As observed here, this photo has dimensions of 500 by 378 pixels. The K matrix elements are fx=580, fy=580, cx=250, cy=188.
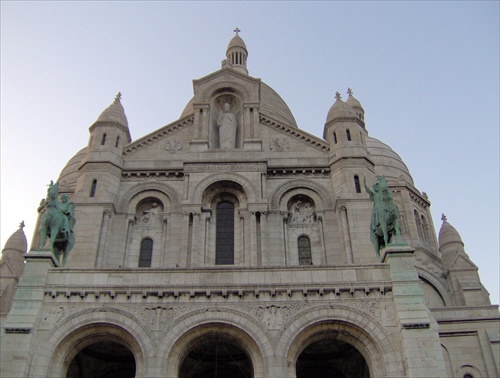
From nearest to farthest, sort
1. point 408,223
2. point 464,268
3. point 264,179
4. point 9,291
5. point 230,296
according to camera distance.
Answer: point 230,296, point 264,179, point 9,291, point 464,268, point 408,223

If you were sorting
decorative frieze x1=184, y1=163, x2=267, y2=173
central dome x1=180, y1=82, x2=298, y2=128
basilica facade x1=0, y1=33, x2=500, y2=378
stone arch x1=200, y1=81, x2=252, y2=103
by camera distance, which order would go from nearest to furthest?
basilica facade x1=0, y1=33, x2=500, y2=378 < decorative frieze x1=184, y1=163, x2=267, y2=173 < stone arch x1=200, y1=81, x2=252, y2=103 < central dome x1=180, y1=82, x2=298, y2=128

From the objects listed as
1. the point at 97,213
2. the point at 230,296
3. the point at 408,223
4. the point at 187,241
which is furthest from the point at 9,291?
the point at 408,223

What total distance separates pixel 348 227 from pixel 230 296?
9036 millimetres

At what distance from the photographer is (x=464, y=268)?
114 feet

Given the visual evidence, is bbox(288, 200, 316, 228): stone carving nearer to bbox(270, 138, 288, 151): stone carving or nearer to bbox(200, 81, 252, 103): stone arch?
bbox(270, 138, 288, 151): stone carving

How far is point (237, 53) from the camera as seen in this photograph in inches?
2186

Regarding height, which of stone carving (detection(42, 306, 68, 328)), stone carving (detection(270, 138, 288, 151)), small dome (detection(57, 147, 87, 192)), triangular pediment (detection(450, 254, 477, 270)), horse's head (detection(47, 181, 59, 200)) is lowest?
stone carving (detection(42, 306, 68, 328))

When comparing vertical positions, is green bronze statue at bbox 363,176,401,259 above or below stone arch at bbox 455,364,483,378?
above

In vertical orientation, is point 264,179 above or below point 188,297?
above

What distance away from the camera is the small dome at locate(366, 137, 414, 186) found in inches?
1690

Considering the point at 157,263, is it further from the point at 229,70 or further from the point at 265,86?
the point at 265,86

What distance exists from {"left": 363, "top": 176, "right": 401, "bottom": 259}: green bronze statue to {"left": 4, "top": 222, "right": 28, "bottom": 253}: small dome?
74.8 ft

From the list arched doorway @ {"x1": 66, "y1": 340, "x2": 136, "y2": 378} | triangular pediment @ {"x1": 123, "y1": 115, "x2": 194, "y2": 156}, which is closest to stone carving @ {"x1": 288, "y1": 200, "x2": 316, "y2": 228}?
triangular pediment @ {"x1": 123, "y1": 115, "x2": 194, "y2": 156}

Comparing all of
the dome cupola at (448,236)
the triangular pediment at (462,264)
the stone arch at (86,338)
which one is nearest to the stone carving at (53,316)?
the stone arch at (86,338)
